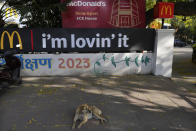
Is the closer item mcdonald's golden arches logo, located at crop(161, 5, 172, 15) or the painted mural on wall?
the painted mural on wall

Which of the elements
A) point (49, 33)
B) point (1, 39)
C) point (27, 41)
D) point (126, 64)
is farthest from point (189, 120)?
point (1, 39)

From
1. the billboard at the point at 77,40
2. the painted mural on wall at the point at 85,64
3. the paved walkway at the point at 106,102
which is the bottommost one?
the paved walkway at the point at 106,102

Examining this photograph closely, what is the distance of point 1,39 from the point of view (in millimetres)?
7215

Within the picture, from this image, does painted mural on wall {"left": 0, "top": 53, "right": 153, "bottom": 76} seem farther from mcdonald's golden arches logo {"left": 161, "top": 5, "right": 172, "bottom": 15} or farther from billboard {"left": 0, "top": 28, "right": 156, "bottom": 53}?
mcdonald's golden arches logo {"left": 161, "top": 5, "right": 172, "bottom": 15}

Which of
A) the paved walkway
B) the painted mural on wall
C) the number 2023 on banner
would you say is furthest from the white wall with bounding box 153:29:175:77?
the number 2023 on banner

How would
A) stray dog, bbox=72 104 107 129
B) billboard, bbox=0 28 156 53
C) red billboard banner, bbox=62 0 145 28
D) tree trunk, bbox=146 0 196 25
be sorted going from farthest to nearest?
tree trunk, bbox=146 0 196 25 → red billboard banner, bbox=62 0 145 28 → billboard, bbox=0 28 156 53 → stray dog, bbox=72 104 107 129

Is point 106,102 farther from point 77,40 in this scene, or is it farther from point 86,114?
point 77,40

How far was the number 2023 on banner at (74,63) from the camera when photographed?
24.5 feet

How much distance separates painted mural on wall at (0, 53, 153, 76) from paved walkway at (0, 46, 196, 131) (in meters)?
0.33

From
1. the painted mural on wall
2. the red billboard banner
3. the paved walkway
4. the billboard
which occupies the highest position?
the red billboard banner

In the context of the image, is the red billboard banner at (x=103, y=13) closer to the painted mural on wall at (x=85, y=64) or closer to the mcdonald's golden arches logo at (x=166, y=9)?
the mcdonald's golden arches logo at (x=166, y=9)

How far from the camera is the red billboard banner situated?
819 cm

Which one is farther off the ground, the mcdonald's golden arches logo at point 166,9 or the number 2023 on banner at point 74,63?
the mcdonald's golden arches logo at point 166,9

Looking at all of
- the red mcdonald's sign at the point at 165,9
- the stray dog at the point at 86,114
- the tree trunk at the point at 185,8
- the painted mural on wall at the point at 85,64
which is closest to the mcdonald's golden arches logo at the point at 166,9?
the red mcdonald's sign at the point at 165,9
